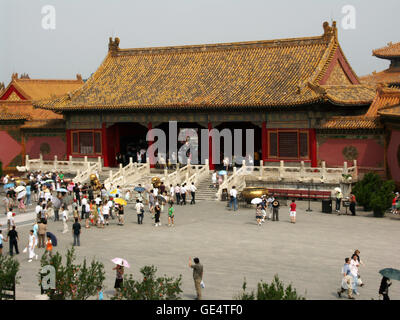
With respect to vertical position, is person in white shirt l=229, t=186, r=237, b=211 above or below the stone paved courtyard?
above

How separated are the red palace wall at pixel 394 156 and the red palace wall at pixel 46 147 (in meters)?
27.2

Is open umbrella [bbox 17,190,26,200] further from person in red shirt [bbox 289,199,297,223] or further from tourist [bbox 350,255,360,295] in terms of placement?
tourist [bbox 350,255,360,295]

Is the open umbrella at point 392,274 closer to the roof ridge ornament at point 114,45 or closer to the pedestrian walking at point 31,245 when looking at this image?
the pedestrian walking at point 31,245

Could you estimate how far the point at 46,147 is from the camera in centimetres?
5656

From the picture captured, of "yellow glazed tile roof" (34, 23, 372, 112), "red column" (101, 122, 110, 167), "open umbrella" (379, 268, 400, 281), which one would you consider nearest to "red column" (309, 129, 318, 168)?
"yellow glazed tile roof" (34, 23, 372, 112)

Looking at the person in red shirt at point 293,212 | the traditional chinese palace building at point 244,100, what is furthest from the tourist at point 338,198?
the traditional chinese palace building at point 244,100

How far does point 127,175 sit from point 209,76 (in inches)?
400

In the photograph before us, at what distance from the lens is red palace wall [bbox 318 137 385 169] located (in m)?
41.3

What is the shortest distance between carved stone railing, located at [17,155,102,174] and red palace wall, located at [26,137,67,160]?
1.15 metres

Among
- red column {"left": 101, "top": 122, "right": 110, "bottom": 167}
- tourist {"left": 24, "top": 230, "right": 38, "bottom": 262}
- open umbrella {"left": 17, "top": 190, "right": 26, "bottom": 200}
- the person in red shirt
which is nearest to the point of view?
tourist {"left": 24, "top": 230, "right": 38, "bottom": 262}

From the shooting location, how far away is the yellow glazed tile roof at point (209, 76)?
151ft

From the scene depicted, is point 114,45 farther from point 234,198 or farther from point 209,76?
point 234,198

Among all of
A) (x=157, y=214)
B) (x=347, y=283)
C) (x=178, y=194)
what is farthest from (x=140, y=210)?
(x=347, y=283)
